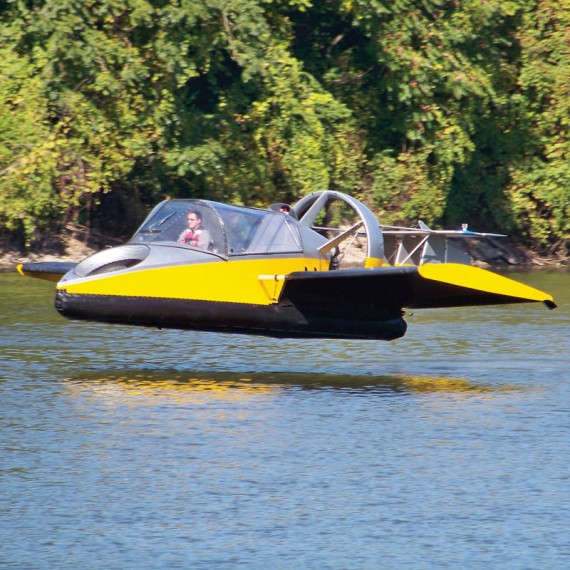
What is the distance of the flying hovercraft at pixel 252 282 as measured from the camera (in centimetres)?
1455

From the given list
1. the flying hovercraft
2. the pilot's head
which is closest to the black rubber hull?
the flying hovercraft

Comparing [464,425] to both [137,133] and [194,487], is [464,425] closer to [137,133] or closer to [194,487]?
[194,487]

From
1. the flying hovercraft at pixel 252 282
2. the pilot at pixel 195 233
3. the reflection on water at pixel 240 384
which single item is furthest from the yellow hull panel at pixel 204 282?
the reflection on water at pixel 240 384

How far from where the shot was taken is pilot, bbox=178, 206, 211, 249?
15.3m

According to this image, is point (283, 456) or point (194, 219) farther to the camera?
point (194, 219)

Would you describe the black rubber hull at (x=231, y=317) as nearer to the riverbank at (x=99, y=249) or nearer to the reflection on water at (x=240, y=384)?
the reflection on water at (x=240, y=384)

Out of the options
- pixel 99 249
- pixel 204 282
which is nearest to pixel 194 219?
pixel 204 282

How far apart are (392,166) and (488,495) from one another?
970 inches

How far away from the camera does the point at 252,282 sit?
15.4 meters

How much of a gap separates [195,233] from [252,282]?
0.90m

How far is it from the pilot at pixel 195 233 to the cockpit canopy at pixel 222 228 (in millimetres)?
26

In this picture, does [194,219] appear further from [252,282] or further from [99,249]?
[99,249]

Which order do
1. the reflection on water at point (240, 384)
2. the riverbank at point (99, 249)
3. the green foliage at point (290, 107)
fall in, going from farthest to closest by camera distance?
the riverbank at point (99, 249) → the green foliage at point (290, 107) → the reflection on water at point (240, 384)

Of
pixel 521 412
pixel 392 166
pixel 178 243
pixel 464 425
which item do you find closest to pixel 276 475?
pixel 464 425
